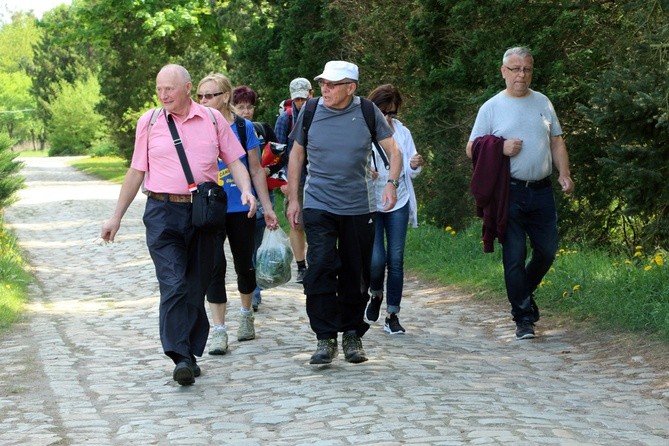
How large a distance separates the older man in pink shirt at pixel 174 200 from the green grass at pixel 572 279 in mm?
3377

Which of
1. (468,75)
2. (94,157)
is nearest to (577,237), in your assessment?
(468,75)

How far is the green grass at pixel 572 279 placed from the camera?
9.58m

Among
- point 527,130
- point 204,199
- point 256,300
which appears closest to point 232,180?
point 204,199

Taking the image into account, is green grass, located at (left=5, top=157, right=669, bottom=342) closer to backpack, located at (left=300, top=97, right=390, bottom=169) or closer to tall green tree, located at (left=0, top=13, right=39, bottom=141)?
backpack, located at (left=300, top=97, right=390, bottom=169)

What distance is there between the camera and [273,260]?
9.59 metres

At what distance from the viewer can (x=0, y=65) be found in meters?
126

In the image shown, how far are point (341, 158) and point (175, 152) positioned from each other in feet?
3.61

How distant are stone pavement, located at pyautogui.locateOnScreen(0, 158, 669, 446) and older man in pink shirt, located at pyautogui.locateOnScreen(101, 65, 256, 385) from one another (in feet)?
1.42

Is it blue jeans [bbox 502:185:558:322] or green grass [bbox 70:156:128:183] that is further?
green grass [bbox 70:156:128:183]

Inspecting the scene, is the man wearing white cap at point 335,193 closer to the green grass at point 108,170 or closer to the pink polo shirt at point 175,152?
Result: the pink polo shirt at point 175,152

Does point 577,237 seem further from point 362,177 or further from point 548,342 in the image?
point 362,177

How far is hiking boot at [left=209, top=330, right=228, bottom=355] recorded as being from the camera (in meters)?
8.93

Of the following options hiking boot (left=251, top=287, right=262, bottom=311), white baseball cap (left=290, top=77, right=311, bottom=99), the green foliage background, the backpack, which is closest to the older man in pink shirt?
the backpack

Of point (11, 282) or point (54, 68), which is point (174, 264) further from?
point (54, 68)
